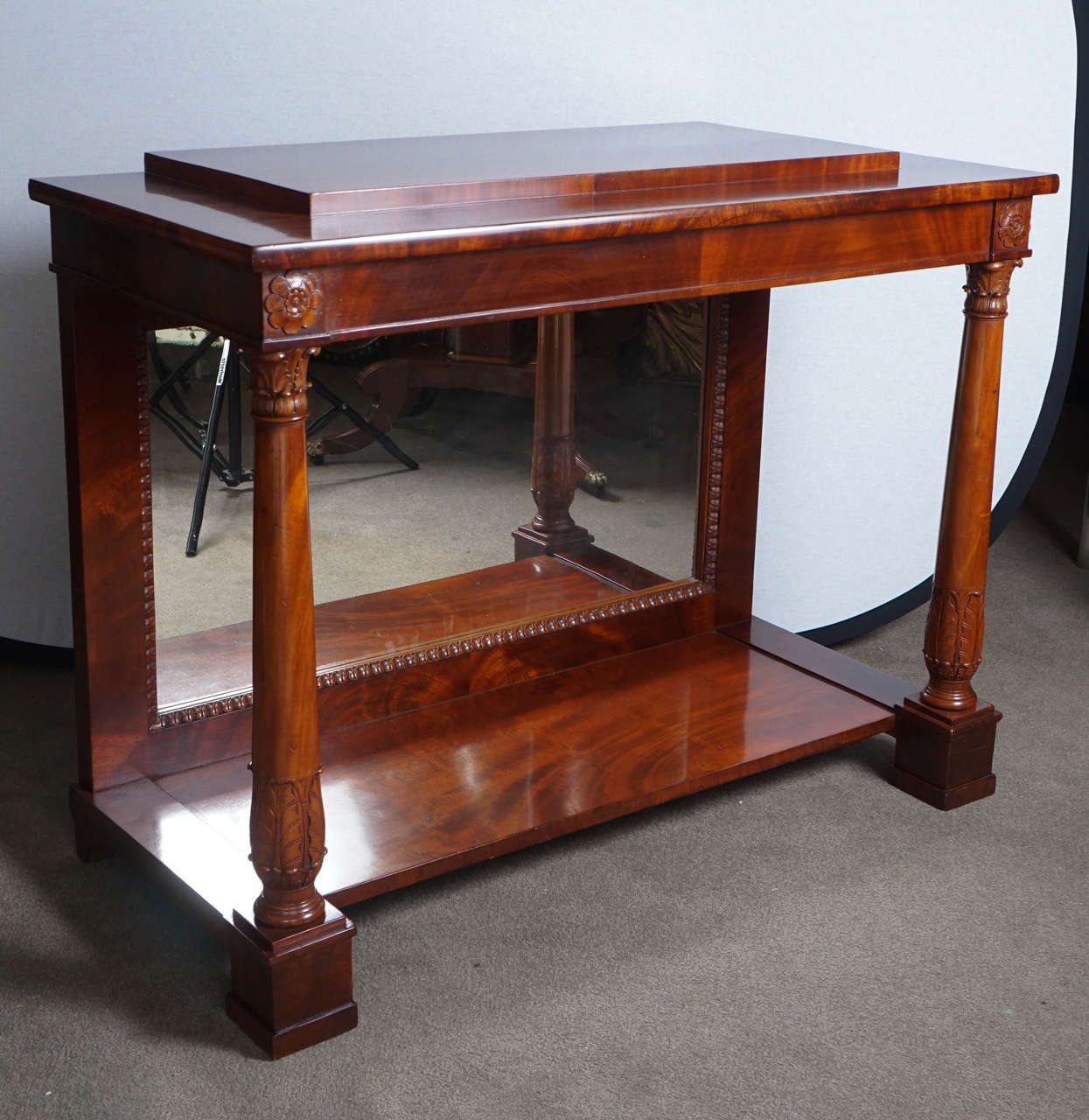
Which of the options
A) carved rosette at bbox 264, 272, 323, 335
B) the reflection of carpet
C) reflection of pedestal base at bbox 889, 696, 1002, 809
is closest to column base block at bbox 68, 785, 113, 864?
the reflection of carpet

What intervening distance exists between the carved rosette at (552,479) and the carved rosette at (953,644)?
685 millimetres

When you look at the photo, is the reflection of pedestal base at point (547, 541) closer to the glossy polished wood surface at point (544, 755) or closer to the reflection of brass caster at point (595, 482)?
the reflection of brass caster at point (595, 482)

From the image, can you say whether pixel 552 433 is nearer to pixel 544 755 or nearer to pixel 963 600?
pixel 544 755

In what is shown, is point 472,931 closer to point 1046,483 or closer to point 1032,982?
point 1032,982

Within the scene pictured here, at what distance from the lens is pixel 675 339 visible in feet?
9.46

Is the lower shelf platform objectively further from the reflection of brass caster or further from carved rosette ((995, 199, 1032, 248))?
carved rosette ((995, 199, 1032, 248))

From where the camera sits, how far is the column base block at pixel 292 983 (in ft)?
6.58

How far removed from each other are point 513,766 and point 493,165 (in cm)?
97

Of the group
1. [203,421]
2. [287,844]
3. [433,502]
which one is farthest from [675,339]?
[287,844]

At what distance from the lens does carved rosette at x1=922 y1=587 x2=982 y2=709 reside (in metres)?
2.70

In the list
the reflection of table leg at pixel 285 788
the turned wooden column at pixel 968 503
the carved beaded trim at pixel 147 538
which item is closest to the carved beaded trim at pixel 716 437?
the turned wooden column at pixel 968 503

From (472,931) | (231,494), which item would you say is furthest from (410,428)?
(472,931)

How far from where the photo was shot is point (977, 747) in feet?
9.04

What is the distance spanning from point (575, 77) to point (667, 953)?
1675 mm
